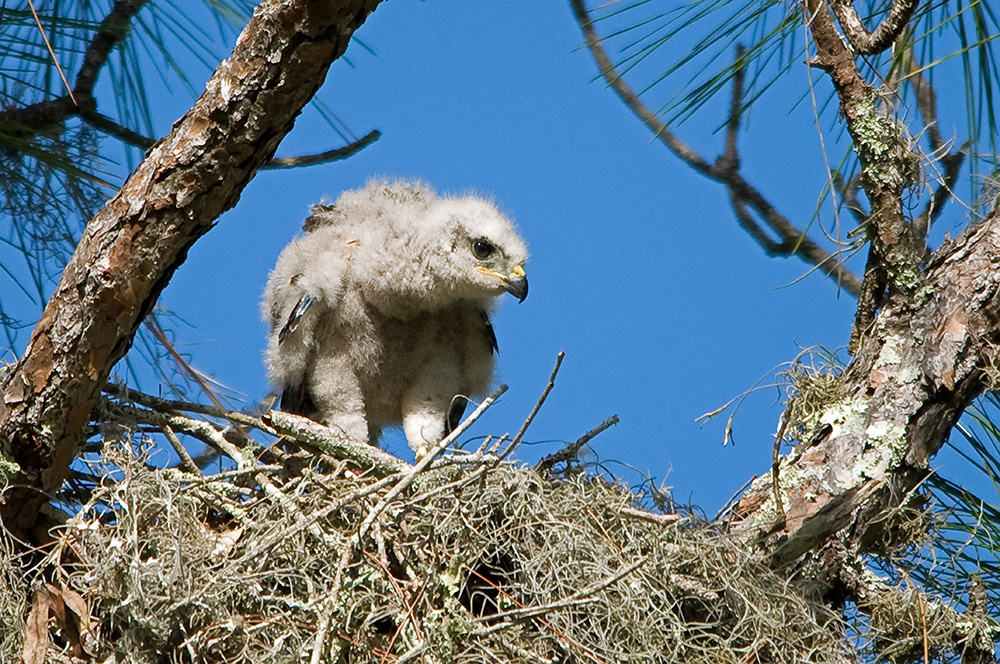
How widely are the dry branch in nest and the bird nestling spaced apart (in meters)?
0.71

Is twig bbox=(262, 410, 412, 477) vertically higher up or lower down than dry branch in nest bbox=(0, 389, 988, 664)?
higher up

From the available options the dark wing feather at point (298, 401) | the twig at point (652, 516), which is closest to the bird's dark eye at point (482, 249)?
the dark wing feather at point (298, 401)

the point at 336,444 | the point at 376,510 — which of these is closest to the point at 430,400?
the point at 336,444

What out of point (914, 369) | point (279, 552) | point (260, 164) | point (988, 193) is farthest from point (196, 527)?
point (988, 193)

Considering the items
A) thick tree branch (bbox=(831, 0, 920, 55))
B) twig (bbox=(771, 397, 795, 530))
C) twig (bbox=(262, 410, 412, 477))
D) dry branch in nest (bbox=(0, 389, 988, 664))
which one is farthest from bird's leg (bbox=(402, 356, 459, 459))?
thick tree branch (bbox=(831, 0, 920, 55))

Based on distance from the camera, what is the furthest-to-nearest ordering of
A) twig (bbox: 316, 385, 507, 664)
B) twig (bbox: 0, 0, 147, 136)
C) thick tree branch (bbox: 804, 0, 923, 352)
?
twig (bbox: 0, 0, 147, 136)
thick tree branch (bbox: 804, 0, 923, 352)
twig (bbox: 316, 385, 507, 664)

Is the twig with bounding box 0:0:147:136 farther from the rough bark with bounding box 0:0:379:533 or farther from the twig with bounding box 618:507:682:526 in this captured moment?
the twig with bounding box 618:507:682:526

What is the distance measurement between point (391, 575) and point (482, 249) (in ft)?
4.33

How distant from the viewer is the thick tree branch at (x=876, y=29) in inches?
120

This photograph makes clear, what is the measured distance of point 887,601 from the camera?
10.3ft

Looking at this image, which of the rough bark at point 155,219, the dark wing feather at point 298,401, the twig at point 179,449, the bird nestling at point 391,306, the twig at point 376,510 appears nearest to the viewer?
the rough bark at point 155,219

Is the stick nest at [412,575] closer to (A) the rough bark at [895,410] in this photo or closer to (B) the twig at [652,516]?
(B) the twig at [652,516]

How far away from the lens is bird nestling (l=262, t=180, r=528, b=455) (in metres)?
3.85

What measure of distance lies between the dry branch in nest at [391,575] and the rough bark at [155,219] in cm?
28
